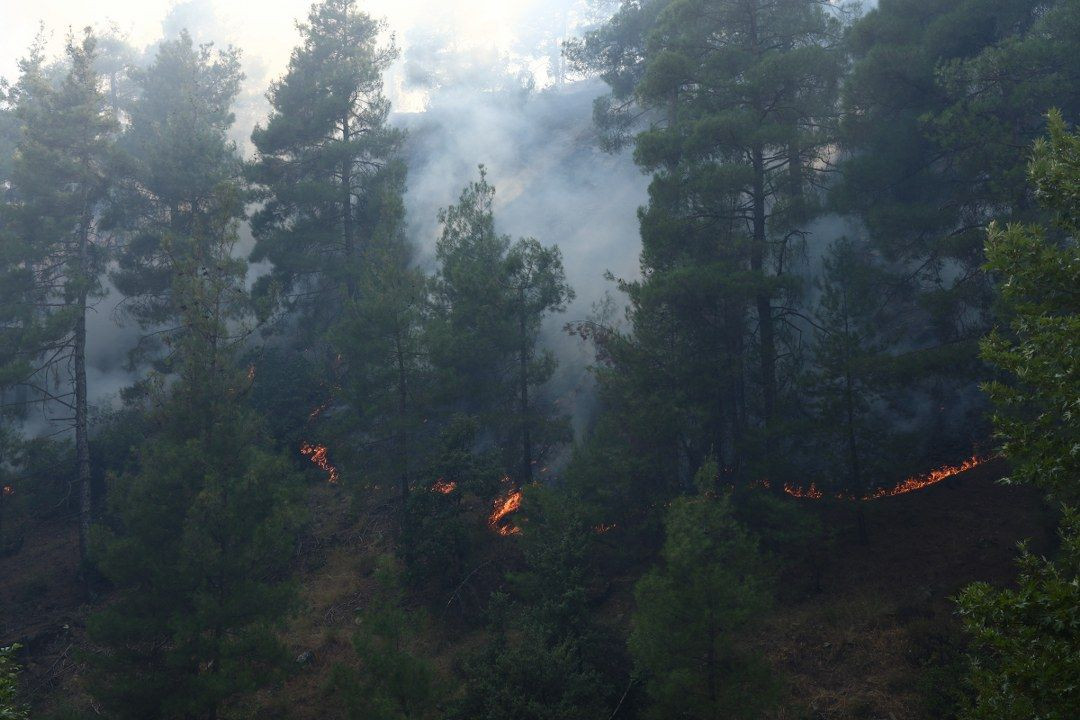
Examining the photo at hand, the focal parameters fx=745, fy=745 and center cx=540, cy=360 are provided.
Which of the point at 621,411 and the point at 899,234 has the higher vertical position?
the point at 899,234

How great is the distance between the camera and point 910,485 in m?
18.6

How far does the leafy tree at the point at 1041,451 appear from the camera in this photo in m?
6.27

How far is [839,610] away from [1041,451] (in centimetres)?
995

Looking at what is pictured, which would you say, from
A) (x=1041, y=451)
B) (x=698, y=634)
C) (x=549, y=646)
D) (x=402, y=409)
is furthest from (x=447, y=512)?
(x=1041, y=451)

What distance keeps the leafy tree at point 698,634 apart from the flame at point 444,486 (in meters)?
8.90

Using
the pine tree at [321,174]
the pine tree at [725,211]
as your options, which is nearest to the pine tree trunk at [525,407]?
the pine tree at [725,211]

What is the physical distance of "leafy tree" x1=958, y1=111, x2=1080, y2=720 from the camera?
627 centimetres

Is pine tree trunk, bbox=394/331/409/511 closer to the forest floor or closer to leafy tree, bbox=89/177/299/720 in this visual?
the forest floor

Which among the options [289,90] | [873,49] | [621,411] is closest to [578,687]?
[621,411]

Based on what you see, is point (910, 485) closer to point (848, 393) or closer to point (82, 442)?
point (848, 393)

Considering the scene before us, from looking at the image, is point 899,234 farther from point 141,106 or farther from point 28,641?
point 141,106

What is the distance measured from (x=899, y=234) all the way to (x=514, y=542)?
515 inches

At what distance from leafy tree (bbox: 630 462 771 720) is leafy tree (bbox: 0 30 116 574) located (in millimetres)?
19046

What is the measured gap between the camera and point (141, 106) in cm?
3828
